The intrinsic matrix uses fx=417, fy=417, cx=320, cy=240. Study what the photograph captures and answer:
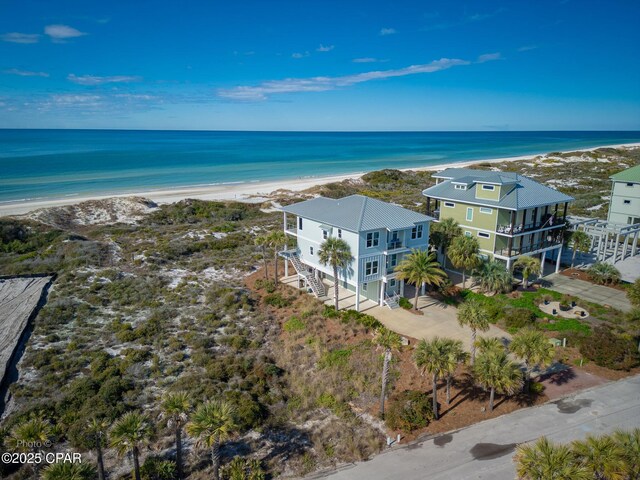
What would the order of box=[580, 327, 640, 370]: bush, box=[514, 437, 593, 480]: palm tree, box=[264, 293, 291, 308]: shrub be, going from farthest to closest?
1. box=[264, 293, 291, 308]: shrub
2. box=[580, 327, 640, 370]: bush
3. box=[514, 437, 593, 480]: palm tree

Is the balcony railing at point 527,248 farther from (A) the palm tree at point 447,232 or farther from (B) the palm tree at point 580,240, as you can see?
(A) the palm tree at point 447,232

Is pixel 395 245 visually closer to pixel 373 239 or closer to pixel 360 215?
pixel 373 239

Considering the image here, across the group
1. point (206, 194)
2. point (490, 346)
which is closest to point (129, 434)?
point (490, 346)

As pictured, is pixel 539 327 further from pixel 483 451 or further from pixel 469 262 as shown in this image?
pixel 483 451

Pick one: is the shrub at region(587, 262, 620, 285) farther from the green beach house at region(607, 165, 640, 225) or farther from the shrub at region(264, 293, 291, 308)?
the shrub at region(264, 293, 291, 308)

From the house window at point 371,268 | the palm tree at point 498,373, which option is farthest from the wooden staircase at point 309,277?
the palm tree at point 498,373

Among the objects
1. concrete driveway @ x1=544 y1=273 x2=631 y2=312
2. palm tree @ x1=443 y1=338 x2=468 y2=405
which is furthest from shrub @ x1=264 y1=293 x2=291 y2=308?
concrete driveway @ x1=544 y1=273 x2=631 y2=312
